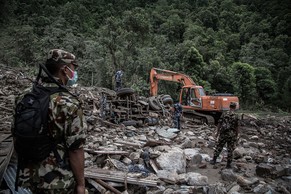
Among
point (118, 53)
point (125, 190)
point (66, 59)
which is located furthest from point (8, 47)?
point (66, 59)

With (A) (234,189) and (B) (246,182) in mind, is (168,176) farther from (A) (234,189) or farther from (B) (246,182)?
(B) (246,182)

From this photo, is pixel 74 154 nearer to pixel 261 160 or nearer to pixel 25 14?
pixel 261 160

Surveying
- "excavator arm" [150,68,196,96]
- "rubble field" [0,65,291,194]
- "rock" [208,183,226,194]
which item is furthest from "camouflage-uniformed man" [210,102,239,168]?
"excavator arm" [150,68,196,96]

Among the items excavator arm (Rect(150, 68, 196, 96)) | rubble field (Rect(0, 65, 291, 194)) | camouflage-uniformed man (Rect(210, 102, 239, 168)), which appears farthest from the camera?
excavator arm (Rect(150, 68, 196, 96))

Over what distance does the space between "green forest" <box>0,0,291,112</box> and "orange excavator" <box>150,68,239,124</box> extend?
939cm

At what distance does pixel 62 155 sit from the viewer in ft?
6.14

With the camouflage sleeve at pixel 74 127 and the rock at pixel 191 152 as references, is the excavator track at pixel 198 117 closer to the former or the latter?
the rock at pixel 191 152

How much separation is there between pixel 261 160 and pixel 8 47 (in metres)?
28.4

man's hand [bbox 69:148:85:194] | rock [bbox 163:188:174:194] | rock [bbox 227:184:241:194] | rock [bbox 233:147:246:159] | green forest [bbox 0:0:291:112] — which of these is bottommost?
rock [bbox 227:184:241:194]

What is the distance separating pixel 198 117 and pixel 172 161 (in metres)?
8.10

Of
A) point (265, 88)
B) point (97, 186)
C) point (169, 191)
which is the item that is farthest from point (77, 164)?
point (265, 88)

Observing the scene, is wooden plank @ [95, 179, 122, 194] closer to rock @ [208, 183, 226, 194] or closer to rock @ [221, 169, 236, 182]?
rock @ [208, 183, 226, 194]

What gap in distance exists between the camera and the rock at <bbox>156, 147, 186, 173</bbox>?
20.7 feet

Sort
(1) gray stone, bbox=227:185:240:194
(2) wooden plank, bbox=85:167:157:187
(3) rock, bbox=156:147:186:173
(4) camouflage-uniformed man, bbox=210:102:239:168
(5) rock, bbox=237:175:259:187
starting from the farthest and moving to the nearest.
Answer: (4) camouflage-uniformed man, bbox=210:102:239:168 → (3) rock, bbox=156:147:186:173 → (5) rock, bbox=237:175:259:187 → (1) gray stone, bbox=227:185:240:194 → (2) wooden plank, bbox=85:167:157:187
